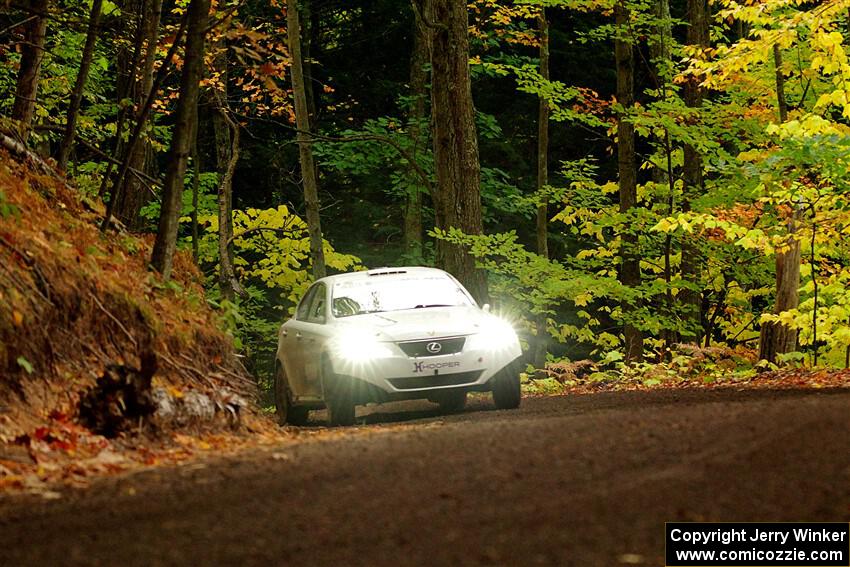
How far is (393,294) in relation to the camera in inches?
514

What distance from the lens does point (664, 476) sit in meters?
5.62

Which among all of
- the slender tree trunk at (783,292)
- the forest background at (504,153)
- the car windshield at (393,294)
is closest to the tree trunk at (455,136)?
the forest background at (504,153)

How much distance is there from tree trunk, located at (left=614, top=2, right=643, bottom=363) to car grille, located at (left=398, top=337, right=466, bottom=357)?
11528mm

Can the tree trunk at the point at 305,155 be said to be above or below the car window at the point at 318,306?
above

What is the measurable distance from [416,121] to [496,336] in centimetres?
1501

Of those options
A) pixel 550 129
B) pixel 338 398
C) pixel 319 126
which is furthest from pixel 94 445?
pixel 550 129

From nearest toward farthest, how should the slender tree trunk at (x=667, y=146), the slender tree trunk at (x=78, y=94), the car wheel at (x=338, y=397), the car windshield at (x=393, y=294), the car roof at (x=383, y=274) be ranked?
the car wheel at (x=338, y=397) → the car windshield at (x=393, y=294) → the slender tree trunk at (x=78, y=94) → the car roof at (x=383, y=274) → the slender tree trunk at (x=667, y=146)

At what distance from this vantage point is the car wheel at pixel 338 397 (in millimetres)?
11664

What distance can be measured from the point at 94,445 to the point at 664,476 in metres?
4.33

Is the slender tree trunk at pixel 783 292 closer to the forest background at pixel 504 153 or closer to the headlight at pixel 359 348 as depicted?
the forest background at pixel 504 153

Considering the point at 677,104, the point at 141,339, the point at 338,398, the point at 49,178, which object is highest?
the point at 677,104

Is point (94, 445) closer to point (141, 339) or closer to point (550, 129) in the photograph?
point (141, 339)

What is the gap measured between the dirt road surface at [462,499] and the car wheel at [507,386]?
4526 millimetres

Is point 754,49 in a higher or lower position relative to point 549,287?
higher
